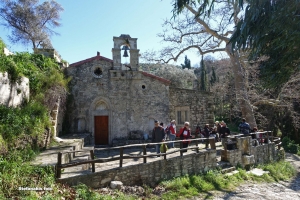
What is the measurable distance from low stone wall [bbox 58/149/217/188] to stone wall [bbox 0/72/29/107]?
3583 millimetres

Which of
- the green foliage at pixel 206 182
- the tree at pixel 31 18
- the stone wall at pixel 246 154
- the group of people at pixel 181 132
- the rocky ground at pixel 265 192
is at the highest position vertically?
the tree at pixel 31 18

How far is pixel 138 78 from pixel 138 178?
23.9 feet

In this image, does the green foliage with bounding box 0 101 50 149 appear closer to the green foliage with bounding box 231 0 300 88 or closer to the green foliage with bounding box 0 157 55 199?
the green foliage with bounding box 0 157 55 199

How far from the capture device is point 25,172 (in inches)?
198

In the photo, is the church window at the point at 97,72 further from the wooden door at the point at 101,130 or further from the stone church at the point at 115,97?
the wooden door at the point at 101,130

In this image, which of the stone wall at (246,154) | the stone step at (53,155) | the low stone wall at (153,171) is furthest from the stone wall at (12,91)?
the stone wall at (246,154)

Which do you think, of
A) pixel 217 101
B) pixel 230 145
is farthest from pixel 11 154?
pixel 217 101

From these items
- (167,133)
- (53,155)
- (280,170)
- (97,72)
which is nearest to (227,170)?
(167,133)

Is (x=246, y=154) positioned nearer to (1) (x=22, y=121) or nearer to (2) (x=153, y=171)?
(2) (x=153, y=171)

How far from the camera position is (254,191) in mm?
8164

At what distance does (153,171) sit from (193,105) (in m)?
7.50

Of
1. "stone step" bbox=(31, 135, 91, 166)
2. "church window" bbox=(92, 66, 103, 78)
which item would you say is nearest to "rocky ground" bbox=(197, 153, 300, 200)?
"stone step" bbox=(31, 135, 91, 166)

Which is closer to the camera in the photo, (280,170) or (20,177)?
(20,177)

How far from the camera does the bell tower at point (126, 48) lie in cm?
1291
